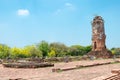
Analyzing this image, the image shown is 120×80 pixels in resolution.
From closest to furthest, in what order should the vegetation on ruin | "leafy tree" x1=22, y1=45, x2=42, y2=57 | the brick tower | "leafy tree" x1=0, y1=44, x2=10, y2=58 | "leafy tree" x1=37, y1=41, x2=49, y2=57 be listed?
the brick tower, "leafy tree" x1=0, y1=44, x2=10, y2=58, the vegetation on ruin, "leafy tree" x1=22, y1=45, x2=42, y2=57, "leafy tree" x1=37, y1=41, x2=49, y2=57

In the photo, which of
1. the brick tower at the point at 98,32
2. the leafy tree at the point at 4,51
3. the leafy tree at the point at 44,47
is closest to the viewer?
the brick tower at the point at 98,32

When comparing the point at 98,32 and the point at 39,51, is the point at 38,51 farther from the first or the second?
the point at 98,32

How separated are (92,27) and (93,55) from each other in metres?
5.66

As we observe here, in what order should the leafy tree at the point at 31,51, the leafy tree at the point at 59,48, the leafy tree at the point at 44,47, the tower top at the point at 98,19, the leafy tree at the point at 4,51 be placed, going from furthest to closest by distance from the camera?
the leafy tree at the point at 59,48 → the leafy tree at the point at 44,47 → the leafy tree at the point at 31,51 → the leafy tree at the point at 4,51 → the tower top at the point at 98,19

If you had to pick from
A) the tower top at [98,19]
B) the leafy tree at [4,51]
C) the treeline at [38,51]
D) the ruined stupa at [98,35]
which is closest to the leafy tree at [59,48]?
the treeline at [38,51]

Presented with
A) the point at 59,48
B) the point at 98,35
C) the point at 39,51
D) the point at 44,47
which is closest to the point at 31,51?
the point at 39,51

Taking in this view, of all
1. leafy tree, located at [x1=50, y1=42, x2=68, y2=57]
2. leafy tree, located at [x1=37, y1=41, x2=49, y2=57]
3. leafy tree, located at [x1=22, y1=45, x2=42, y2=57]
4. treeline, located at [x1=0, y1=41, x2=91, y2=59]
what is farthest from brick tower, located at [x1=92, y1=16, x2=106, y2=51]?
leafy tree, located at [x1=50, y1=42, x2=68, y2=57]

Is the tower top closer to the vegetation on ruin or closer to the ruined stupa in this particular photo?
the ruined stupa

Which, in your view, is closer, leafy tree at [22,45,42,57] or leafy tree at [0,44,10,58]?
leafy tree at [0,44,10,58]

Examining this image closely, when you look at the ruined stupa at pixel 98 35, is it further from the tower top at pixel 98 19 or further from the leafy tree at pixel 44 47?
the leafy tree at pixel 44 47

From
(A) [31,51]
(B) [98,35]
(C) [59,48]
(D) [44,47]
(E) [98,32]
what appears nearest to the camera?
(E) [98,32]

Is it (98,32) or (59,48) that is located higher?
(98,32)

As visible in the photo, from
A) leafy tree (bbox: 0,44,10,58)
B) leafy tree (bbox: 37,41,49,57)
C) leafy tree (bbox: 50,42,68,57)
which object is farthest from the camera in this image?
leafy tree (bbox: 50,42,68,57)

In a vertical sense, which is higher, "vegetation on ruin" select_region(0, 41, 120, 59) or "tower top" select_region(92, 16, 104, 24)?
"tower top" select_region(92, 16, 104, 24)
